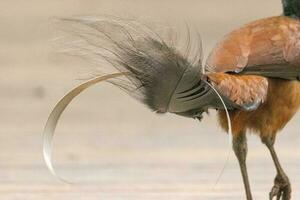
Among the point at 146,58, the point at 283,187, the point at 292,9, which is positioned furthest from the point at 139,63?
the point at 292,9

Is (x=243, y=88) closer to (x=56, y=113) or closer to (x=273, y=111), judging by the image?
(x=273, y=111)

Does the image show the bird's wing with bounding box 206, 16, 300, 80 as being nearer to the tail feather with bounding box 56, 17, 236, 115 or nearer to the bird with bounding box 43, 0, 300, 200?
the bird with bounding box 43, 0, 300, 200

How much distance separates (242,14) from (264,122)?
10602 millimetres

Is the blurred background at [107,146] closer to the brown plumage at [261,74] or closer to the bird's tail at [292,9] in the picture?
the brown plumage at [261,74]

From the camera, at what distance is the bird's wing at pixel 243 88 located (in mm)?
9969

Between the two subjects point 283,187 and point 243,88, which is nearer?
point 243,88

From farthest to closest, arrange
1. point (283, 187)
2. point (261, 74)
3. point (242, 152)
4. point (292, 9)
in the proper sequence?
point (292, 9), point (283, 187), point (242, 152), point (261, 74)

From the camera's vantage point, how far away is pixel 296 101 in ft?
35.0

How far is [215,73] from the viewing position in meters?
10.1

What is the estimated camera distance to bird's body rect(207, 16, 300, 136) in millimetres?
10320

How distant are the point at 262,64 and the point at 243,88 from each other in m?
0.36

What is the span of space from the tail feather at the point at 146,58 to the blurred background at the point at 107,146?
0.12m

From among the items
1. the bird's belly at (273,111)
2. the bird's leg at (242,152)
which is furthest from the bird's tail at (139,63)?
the bird's leg at (242,152)

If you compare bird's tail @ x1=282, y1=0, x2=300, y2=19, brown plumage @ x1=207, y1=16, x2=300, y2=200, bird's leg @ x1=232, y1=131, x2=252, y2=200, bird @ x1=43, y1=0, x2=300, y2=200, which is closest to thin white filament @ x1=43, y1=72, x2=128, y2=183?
bird @ x1=43, y1=0, x2=300, y2=200
